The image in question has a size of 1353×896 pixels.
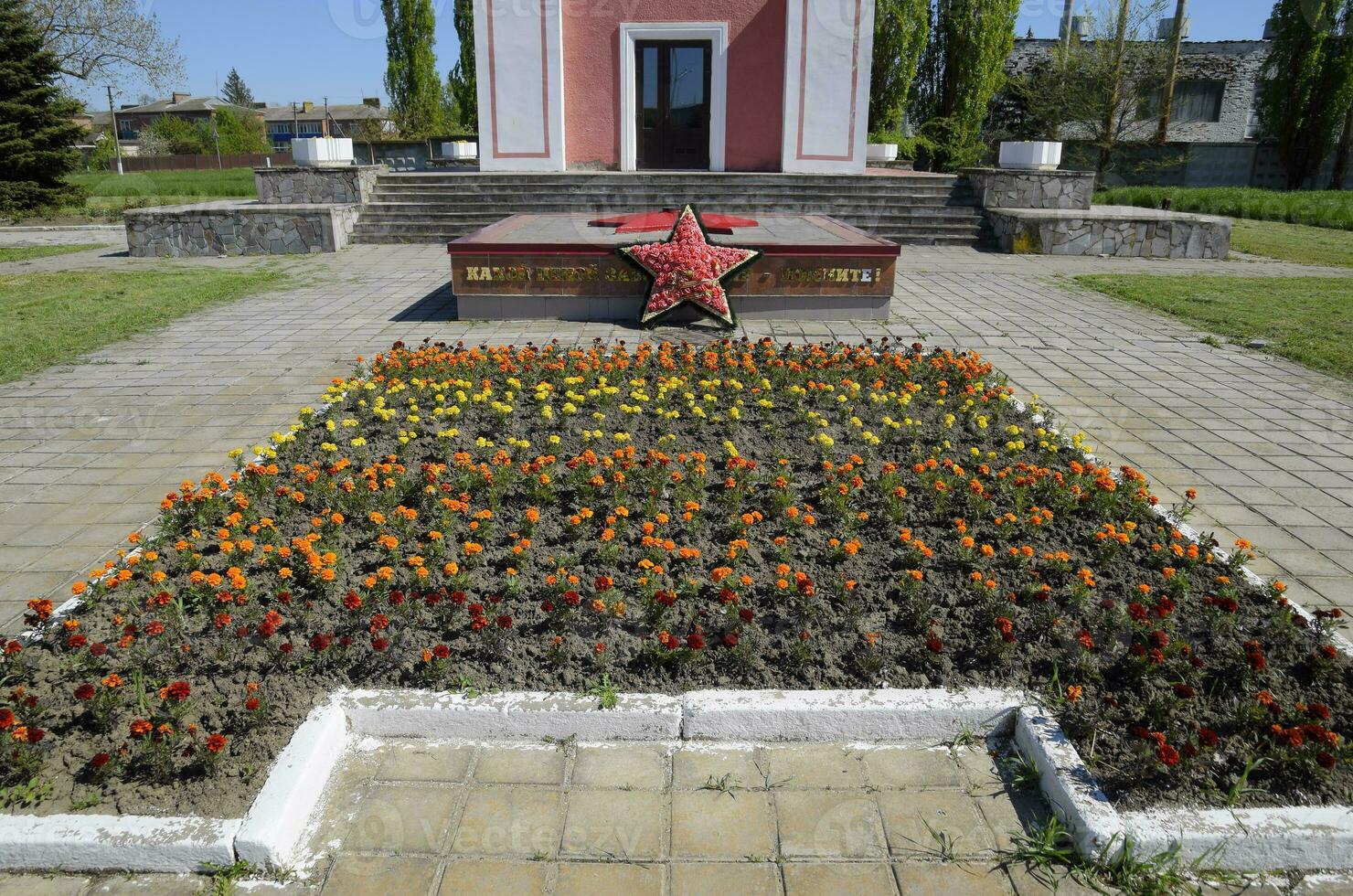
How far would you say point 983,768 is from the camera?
274cm

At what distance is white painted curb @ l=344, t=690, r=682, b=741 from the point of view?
2.81 meters

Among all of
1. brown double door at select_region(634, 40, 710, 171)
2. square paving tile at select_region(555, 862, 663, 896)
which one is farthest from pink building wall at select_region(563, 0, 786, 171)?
square paving tile at select_region(555, 862, 663, 896)

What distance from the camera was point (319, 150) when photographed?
1413cm

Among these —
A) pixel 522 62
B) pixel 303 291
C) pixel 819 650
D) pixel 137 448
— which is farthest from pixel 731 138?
pixel 819 650

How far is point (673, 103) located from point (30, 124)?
1404 centimetres

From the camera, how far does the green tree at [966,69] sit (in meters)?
21.4

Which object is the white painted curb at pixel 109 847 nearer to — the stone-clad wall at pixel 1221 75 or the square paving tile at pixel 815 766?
the square paving tile at pixel 815 766

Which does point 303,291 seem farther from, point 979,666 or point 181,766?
point 979,666

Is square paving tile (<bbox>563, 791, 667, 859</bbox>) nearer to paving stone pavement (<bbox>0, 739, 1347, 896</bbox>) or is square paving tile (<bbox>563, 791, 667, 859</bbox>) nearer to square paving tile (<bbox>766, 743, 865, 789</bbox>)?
paving stone pavement (<bbox>0, 739, 1347, 896</bbox>)

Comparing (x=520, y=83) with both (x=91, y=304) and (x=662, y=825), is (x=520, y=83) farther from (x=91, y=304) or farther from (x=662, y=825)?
(x=662, y=825)

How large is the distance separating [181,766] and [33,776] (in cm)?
38

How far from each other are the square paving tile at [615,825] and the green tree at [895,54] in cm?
2163

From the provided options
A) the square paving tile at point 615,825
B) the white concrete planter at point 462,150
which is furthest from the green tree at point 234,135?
the square paving tile at point 615,825

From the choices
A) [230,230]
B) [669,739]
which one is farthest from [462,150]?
[669,739]
